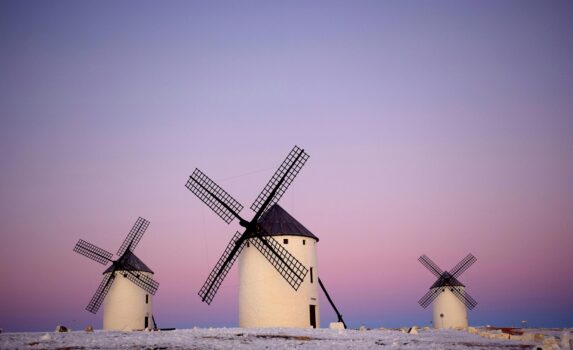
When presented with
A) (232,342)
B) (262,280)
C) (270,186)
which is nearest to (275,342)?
(232,342)

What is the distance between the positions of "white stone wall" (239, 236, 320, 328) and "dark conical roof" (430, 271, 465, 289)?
694 inches

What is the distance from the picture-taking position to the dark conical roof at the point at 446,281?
47.9m

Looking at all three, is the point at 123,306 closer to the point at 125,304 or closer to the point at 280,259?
the point at 125,304

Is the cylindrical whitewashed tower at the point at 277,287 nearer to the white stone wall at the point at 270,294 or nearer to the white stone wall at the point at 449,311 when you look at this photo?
the white stone wall at the point at 270,294

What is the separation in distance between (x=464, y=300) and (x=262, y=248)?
22.8 meters

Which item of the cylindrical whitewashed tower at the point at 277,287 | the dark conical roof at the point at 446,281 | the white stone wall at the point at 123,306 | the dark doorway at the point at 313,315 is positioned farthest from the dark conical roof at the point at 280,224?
the dark conical roof at the point at 446,281

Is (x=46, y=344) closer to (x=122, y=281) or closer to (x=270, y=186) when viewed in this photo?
(x=270, y=186)

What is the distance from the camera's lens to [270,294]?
33.4 m

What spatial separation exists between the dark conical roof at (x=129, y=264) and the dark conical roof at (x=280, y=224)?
40.7 ft

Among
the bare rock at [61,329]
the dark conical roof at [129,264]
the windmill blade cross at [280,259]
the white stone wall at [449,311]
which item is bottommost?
the bare rock at [61,329]

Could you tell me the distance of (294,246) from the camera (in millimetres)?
34250

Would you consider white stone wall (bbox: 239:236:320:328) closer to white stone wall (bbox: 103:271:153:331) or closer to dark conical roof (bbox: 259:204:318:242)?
dark conical roof (bbox: 259:204:318:242)

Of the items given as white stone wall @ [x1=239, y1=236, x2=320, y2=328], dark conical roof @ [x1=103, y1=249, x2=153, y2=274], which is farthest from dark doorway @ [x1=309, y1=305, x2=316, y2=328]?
dark conical roof @ [x1=103, y1=249, x2=153, y2=274]

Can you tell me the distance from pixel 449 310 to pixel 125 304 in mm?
26769
